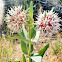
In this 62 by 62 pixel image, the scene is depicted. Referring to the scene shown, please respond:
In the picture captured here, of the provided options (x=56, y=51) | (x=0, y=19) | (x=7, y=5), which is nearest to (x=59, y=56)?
(x=56, y=51)

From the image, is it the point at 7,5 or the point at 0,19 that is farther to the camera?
the point at 7,5

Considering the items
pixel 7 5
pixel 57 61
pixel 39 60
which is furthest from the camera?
pixel 7 5

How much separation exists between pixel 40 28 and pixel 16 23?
85 mm

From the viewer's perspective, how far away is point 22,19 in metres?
0.43

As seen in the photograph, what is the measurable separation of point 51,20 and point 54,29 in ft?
0.12

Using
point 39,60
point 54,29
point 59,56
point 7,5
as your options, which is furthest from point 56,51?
point 7,5

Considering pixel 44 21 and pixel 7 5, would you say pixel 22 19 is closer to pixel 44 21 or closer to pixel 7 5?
pixel 44 21

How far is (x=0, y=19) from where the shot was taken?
5.97 ft

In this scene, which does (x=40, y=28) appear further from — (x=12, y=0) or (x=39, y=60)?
(x=12, y=0)

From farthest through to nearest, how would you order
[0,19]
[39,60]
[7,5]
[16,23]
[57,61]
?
[7,5] → [0,19] → [57,61] → [16,23] → [39,60]

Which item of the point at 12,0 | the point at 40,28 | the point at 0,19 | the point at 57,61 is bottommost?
the point at 57,61

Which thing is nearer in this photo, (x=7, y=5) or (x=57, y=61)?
(x=57, y=61)

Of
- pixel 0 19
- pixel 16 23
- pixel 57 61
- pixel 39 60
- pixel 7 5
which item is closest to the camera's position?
pixel 39 60

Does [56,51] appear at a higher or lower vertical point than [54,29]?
lower
